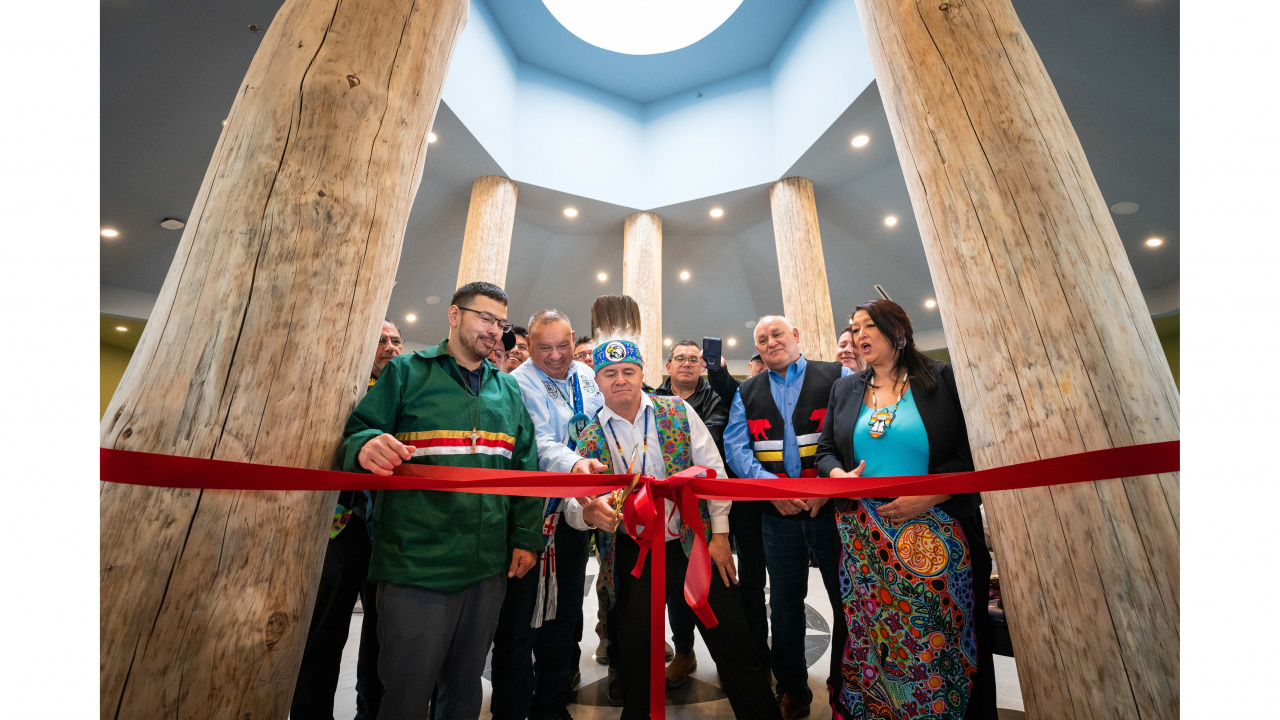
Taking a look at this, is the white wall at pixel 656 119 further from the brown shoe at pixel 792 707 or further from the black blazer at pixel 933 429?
the brown shoe at pixel 792 707

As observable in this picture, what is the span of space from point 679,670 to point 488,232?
6504 millimetres

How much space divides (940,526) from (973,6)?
6.02 ft

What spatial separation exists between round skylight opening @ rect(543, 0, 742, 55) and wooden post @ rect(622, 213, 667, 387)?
3.03m

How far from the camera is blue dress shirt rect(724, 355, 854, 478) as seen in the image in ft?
8.78

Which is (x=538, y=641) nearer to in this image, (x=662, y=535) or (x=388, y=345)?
(x=662, y=535)

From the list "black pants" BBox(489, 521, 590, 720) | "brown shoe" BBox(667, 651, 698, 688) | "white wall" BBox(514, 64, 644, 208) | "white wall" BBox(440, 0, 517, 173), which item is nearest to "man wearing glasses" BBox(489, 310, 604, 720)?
"black pants" BBox(489, 521, 590, 720)

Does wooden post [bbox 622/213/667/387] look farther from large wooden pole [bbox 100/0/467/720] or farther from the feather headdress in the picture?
large wooden pole [bbox 100/0/467/720]

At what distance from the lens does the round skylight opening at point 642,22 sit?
8.48 metres

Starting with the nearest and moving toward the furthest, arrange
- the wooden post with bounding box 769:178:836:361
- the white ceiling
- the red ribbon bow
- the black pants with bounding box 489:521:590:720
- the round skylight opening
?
→ 1. the red ribbon bow
2. the black pants with bounding box 489:521:590:720
3. the white ceiling
4. the wooden post with bounding box 769:178:836:361
5. the round skylight opening

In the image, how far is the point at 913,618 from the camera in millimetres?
1738

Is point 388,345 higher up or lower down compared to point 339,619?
higher up

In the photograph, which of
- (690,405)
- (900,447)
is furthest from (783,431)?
(900,447)

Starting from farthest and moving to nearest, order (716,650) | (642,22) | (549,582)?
1. (642,22)
2. (549,582)
3. (716,650)

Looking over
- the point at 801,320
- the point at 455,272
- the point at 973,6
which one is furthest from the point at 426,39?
the point at 455,272
